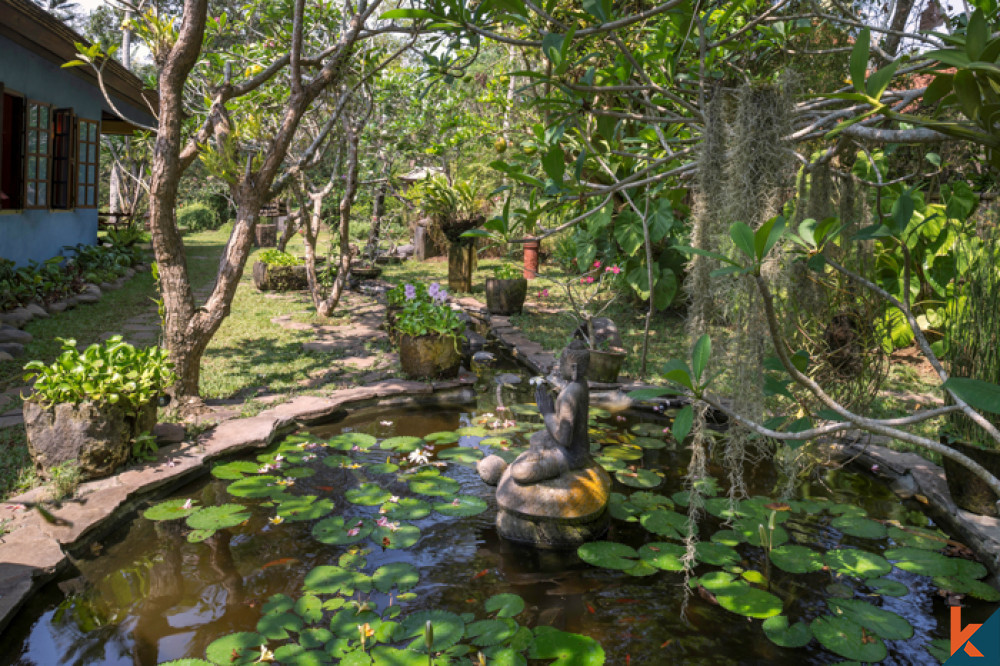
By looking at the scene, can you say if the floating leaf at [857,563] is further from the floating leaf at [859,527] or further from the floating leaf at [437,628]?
the floating leaf at [437,628]

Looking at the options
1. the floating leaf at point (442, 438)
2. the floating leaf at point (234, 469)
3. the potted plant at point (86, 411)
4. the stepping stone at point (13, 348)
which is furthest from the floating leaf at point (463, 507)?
the stepping stone at point (13, 348)

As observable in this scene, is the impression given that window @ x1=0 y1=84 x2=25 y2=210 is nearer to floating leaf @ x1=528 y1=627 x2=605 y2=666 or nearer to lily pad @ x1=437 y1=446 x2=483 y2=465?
lily pad @ x1=437 y1=446 x2=483 y2=465

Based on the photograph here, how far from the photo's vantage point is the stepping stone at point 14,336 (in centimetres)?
640

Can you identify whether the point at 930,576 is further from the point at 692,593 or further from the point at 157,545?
the point at 157,545

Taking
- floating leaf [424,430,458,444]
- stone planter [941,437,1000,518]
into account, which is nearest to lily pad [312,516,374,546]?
floating leaf [424,430,458,444]

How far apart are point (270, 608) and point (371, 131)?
734 centimetres

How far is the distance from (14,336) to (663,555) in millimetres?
6578

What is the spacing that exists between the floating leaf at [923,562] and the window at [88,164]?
12538 millimetres

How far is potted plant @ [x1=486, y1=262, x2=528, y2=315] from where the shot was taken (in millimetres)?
9328

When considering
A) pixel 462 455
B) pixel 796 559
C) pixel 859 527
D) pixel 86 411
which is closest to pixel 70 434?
pixel 86 411

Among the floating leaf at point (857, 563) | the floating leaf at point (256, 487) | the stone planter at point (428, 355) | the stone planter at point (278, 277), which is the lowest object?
the floating leaf at point (256, 487)

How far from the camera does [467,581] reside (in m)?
3.10

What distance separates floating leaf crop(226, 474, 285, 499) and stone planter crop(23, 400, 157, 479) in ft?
2.43

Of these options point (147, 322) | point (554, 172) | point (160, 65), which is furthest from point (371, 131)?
point (554, 172)
